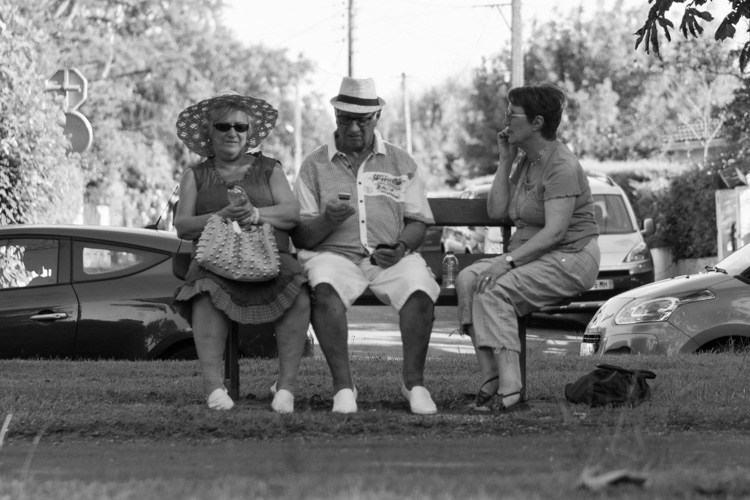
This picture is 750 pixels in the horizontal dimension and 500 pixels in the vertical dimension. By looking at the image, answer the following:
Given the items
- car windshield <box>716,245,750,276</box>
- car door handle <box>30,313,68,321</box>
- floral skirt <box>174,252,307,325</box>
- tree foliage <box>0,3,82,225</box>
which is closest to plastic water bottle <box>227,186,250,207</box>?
floral skirt <box>174,252,307,325</box>

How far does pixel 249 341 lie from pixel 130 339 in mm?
882

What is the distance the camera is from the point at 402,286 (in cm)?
634

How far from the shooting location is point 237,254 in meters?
6.19

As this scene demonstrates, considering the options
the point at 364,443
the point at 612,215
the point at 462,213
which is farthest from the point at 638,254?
the point at 364,443

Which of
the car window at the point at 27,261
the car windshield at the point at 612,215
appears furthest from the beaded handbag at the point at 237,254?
the car windshield at the point at 612,215

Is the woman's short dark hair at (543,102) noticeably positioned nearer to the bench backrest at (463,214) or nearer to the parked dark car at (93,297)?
the bench backrest at (463,214)

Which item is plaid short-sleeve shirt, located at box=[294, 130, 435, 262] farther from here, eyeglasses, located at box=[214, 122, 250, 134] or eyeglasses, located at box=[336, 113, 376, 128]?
eyeglasses, located at box=[214, 122, 250, 134]

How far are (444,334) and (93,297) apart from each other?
6.59 m

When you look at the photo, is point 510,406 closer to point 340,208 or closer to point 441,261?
point 340,208

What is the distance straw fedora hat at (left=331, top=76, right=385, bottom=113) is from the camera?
677 centimetres

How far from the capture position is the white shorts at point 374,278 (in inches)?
249

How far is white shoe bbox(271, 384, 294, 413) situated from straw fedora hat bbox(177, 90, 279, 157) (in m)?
1.40

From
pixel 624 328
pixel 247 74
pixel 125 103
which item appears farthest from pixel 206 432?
pixel 247 74

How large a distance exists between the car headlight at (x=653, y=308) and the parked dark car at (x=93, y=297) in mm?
2889
